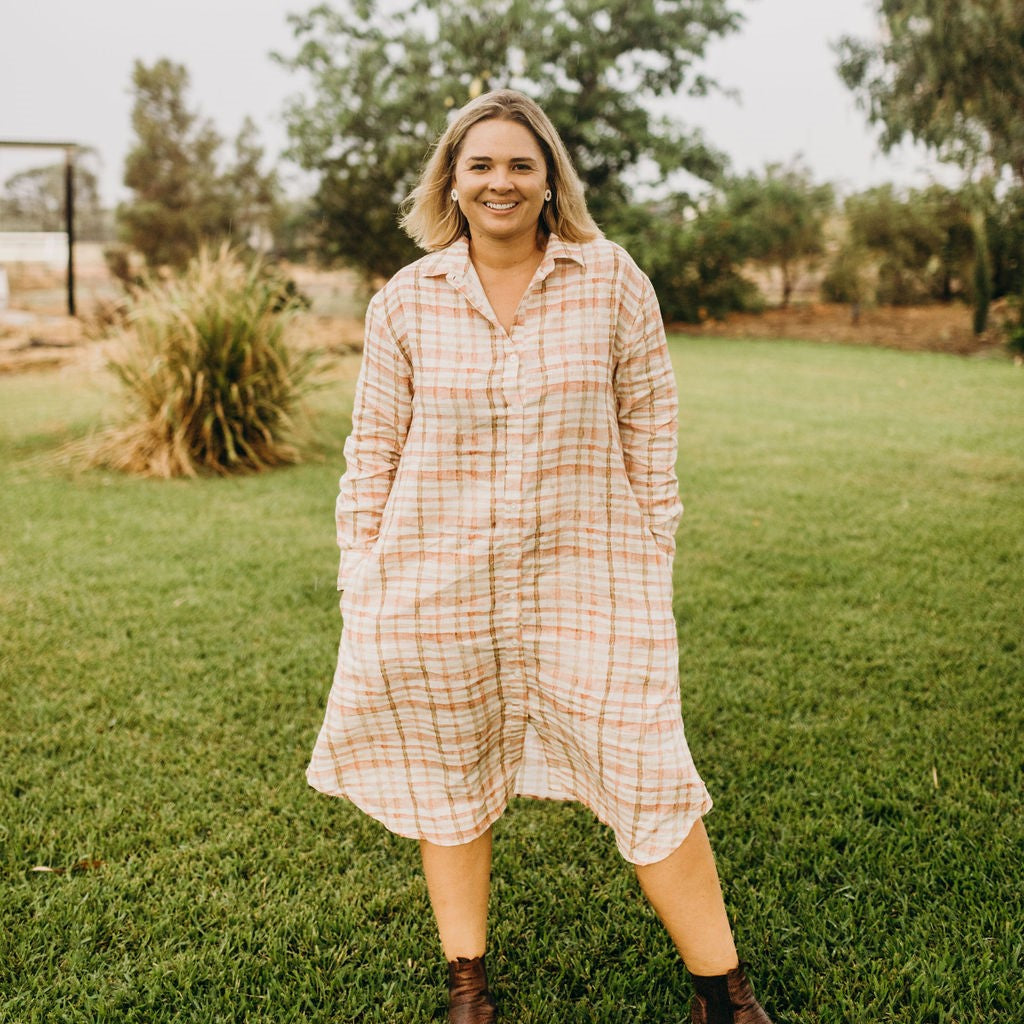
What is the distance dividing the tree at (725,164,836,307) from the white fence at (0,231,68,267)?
12.6 metres

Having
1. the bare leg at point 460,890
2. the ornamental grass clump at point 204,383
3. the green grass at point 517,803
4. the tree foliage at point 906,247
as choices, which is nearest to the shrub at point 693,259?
the tree foliage at point 906,247

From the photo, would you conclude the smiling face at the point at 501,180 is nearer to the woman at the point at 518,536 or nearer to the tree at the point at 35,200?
the woman at the point at 518,536

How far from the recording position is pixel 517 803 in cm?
278

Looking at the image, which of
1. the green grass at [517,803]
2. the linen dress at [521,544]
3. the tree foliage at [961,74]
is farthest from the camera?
the tree foliage at [961,74]

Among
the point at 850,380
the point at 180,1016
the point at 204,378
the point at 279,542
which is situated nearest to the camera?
the point at 180,1016

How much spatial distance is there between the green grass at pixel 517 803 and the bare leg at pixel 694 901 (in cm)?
31

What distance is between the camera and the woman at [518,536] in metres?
1.69

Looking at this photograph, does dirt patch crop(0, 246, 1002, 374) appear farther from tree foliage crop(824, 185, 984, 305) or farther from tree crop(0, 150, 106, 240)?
tree crop(0, 150, 106, 240)

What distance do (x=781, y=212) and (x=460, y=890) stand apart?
783 inches

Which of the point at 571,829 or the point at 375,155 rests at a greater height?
the point at 375,155

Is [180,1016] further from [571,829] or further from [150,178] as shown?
[150,178]

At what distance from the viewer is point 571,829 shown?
8.61 feet

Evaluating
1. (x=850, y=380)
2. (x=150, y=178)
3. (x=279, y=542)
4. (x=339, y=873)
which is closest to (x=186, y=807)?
(x=339, y=873)

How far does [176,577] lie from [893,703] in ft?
10.7
